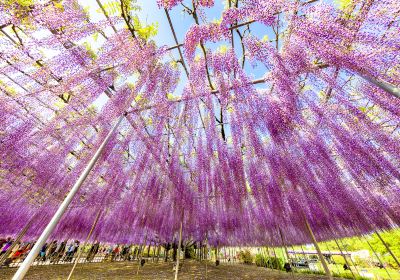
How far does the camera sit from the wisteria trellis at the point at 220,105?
10.4 ft

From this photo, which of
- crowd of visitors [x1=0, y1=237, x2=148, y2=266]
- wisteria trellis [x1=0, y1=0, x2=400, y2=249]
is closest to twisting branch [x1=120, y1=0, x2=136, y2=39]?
wisteria trellis [x1=0, y1=0, x2=400, y2=249]

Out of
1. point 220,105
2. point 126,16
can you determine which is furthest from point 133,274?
point 126,16

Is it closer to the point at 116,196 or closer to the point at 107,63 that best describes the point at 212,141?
the point at 107,63

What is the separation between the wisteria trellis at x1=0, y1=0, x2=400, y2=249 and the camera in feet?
10.4

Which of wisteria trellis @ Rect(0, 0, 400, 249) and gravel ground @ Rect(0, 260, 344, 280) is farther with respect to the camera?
gravel ground @ Rect(0, 260, 344, 280)

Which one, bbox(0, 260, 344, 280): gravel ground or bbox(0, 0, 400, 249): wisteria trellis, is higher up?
bbox(0, 0, 400, 249): wisteria trellis

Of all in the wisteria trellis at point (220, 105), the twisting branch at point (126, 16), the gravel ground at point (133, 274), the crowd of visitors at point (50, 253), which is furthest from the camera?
the crowd of visitors at point (50, 253)

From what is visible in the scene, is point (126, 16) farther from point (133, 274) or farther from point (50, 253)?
point (50, 253)

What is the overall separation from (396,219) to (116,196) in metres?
13.5

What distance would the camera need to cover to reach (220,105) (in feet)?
16.7

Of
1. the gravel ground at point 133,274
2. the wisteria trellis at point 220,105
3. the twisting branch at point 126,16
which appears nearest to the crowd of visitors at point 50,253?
the gravel ground at point 133,274

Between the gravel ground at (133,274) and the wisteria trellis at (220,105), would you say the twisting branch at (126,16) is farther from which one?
the gravel ground at (133,274)

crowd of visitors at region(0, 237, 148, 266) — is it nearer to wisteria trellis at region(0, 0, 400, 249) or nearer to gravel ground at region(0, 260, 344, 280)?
gravel ground at region(0, 260, 344, 280)

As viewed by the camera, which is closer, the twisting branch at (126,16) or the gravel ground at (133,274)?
the twisting branch at (126,16)
